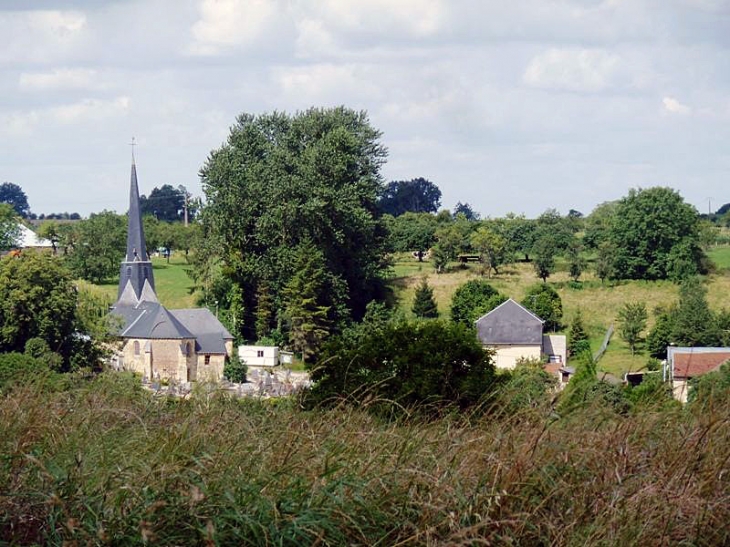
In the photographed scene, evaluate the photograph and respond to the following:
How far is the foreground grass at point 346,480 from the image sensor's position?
3750mm

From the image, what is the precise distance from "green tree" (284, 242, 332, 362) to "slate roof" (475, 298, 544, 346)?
7250 millimetres

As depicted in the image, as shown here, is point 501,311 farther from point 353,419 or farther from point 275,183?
point 353,419

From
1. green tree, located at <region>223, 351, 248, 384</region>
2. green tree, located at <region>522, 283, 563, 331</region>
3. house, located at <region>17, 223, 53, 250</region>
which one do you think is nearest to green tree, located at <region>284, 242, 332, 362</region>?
green tree, located at <region>223, 351, 248, 384</region>

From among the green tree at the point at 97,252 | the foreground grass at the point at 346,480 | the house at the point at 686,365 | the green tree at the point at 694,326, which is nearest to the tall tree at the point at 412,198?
the green tree at the point at 97,252

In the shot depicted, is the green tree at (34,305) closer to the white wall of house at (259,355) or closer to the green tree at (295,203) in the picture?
the white wall of house at (259,355)

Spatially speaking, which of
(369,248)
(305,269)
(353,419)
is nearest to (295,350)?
(305,269)

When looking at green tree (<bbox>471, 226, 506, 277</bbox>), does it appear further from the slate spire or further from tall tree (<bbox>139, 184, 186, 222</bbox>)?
tall tree (<bbox>139, 184, 186, 222</bbox>)

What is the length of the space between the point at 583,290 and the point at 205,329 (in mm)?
17576

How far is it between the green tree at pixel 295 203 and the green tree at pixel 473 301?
481cm

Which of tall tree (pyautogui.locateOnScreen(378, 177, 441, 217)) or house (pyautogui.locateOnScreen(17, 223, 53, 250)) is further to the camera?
tall tree (pyautogui.locateOnScreen(378, 177, 441, 217))

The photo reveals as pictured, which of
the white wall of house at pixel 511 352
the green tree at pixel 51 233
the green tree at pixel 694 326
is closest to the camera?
the green tree at pixel 694 326

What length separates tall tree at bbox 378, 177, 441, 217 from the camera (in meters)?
128

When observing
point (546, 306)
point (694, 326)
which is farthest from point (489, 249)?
point (694, 326)

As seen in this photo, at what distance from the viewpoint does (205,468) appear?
400 centimetres
